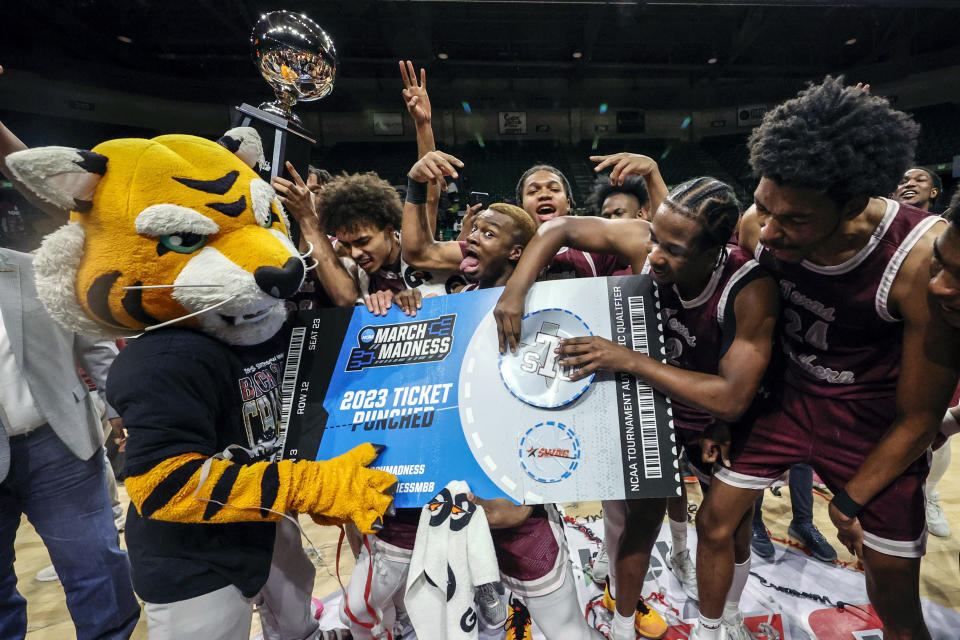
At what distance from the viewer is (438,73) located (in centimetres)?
1282

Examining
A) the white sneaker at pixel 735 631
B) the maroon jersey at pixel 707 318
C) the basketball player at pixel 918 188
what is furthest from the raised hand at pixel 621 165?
the basketball player at pixel 918 188

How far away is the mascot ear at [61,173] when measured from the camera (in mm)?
949

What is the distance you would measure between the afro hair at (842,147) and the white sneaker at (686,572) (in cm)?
190

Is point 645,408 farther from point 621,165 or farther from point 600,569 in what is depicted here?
point 600,569

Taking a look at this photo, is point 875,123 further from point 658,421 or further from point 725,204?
point 658,421

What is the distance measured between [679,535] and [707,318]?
141cm

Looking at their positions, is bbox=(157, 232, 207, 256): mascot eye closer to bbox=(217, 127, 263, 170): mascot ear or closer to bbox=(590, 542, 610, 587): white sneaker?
bbox=(217, 127, 263, 170): mascot ear

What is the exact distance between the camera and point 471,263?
1728 mm

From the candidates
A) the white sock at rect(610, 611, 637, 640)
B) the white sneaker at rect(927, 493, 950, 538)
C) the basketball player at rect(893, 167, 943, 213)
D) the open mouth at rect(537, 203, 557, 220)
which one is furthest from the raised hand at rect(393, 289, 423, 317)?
the basketball player at rect(893, 167, 943, 213)

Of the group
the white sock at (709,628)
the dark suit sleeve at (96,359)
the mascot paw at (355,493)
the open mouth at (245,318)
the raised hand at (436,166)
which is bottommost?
the white sock at (709,628)

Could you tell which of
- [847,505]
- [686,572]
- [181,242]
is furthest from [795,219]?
[686,572]

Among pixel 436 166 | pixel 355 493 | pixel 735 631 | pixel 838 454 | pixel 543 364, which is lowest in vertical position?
pixel 735 631

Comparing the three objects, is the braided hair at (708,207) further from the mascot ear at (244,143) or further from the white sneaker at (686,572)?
the white sneaker at (686,572)

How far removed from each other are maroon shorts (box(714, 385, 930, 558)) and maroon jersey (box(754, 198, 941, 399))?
2.2 inches
